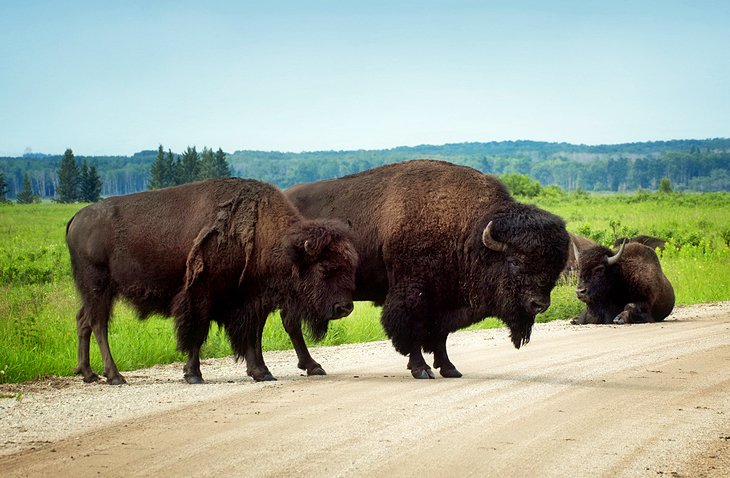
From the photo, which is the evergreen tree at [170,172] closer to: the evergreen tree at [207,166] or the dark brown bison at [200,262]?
the evergreen tree at [207,166]

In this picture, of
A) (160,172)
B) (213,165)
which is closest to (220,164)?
(213,165)

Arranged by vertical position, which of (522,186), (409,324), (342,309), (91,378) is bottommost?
(522,186)

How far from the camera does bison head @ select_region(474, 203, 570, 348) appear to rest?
35.2 feet

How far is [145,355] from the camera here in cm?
1313

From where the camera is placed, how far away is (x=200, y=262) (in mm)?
11211

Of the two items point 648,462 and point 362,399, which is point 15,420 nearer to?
point 362,399

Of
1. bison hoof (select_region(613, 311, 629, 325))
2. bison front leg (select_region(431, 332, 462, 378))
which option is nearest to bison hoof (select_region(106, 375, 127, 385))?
bison front leg (select_region(431, 332, 462, 378))

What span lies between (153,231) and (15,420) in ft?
11.6

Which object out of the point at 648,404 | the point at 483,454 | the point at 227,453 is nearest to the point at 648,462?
the point at 483,454

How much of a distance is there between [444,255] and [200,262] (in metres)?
2.80

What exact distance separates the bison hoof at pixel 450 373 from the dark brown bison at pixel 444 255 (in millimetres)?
11

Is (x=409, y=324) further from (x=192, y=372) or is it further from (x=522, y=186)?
(x=522, y=186)

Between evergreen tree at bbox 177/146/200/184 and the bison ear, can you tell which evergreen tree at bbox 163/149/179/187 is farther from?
the bison ear

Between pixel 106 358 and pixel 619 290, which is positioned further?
pixel 619 290
